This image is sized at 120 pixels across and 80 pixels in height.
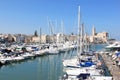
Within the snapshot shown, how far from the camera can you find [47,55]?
63.1m

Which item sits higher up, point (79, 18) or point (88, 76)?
point (79, 18)

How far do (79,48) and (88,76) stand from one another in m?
21.2

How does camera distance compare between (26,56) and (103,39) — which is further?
(103,39)

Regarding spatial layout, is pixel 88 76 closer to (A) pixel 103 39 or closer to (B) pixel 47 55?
(B) pixel 47 55

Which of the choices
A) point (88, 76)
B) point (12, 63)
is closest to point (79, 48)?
point (12, 63)

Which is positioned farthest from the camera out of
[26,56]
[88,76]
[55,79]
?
[26,56]

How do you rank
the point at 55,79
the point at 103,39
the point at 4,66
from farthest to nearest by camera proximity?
the point at 103,39 < the point at 4,66 < the point at 55,79

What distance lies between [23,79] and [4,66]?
40.9 feet

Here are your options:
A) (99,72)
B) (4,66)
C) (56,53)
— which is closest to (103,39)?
(56,53)

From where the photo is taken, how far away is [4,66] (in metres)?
41.7

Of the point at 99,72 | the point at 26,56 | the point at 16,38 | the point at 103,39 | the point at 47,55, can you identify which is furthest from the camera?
the point at 103,39

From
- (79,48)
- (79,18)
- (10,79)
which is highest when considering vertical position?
(79,18)

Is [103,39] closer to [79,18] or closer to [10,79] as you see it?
[79,18]

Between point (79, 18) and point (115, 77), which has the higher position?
point (79, 18)
